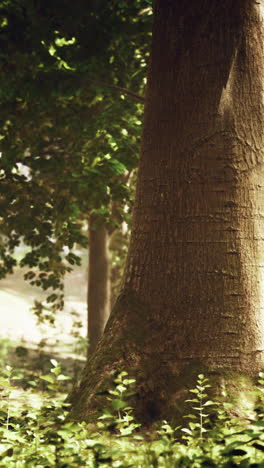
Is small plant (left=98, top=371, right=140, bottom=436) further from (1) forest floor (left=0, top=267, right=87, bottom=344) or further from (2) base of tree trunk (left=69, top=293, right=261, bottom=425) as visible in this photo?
(1) forest floor (left=0, top=267, right=87, bottom=344)

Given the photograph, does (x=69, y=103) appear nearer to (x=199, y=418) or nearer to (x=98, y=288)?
(x=98, y=288)

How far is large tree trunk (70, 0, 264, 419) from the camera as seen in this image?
3.92 meters

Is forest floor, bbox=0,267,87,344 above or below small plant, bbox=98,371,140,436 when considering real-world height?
above

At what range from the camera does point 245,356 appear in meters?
3.92

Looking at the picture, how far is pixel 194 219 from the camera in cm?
409

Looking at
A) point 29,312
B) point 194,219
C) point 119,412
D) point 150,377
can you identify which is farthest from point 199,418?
point 29,312

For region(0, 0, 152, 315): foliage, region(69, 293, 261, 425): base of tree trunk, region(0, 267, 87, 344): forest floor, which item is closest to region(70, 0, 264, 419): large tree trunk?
region(69, 293, 261, 425): base of tree trunk

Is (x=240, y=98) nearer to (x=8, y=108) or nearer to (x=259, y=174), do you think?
(x=259, y=174)

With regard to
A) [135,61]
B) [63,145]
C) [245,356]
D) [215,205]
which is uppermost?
[135,61]

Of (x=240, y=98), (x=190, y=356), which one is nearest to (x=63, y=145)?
(x=240, y=98)

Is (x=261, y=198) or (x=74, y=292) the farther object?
(x=74, y=292)

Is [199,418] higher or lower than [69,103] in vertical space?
lower

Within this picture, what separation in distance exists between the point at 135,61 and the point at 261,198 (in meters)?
5.64

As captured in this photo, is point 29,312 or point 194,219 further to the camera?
point 29,312
